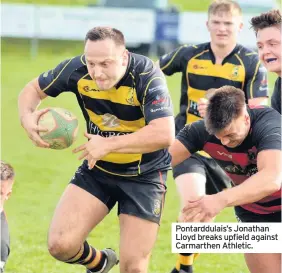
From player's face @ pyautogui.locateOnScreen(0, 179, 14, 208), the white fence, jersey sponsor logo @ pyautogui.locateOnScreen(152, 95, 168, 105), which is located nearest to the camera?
player's face @ pyautogui.locateOnScreen(0, 179, 14, 208)

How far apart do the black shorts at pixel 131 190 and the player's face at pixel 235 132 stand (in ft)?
3.28

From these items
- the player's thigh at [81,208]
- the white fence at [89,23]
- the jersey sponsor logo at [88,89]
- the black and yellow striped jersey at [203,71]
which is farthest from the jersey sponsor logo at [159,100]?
the white fence at [89,23]

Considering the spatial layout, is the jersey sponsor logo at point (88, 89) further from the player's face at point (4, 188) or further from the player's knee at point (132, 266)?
the player's knee at point (132, 266)

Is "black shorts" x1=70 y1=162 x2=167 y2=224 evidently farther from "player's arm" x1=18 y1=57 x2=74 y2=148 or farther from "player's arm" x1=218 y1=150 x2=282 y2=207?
"player's arm" x1=218 y1=150 x2=282 y2=207

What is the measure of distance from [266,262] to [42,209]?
533cm

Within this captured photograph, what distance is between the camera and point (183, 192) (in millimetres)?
9516

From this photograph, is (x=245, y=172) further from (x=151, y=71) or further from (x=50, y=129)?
(x=50, y=129)

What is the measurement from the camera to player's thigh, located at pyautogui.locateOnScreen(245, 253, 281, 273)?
7.95m

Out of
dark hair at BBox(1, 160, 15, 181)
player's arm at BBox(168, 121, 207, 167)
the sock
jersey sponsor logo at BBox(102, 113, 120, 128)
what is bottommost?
the sock

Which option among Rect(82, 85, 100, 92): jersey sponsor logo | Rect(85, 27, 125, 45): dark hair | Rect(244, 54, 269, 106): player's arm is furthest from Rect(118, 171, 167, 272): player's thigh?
Rect(244, 54, 269, 106): player's arm

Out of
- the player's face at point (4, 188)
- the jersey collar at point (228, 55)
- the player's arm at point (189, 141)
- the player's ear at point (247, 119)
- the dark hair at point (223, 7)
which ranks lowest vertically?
the player's face at point (4, 188)

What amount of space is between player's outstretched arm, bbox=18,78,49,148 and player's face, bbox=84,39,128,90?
2.19 ft

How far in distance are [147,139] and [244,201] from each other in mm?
1118

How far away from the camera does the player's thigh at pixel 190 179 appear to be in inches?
373
